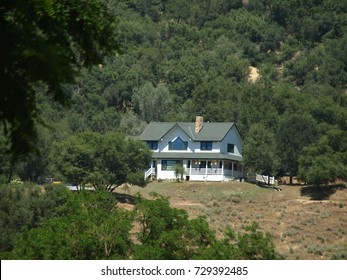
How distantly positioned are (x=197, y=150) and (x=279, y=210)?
17.8 metres

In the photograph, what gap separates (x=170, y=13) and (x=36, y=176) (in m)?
121

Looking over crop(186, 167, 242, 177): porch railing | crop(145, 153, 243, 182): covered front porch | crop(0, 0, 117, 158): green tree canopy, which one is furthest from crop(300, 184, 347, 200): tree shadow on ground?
crop(0, 0, 117, 158): green tree canopy

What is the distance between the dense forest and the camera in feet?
24.5

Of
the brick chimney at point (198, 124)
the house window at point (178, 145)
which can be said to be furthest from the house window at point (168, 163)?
the brick chimney at point (198, 124)

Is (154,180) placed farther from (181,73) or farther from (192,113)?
(181,73)

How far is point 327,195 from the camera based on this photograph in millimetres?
78688

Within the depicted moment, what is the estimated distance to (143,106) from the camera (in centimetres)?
12775

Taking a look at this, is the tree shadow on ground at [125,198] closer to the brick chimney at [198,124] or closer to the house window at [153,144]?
the house window at [153,144]

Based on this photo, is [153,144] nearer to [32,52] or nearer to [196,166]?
[196,166]

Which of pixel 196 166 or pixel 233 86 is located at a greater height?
pixel 233 86

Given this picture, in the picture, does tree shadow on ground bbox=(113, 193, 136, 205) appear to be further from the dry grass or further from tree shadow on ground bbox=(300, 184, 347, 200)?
tree shadow on ground bbox=(300, 184, 347, 200)

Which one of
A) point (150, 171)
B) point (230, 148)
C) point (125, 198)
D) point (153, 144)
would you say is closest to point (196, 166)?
point (150, 171)

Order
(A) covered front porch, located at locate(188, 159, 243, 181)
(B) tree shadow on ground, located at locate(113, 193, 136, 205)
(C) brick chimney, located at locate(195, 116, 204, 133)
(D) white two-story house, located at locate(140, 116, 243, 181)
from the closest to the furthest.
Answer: (B) tree shadow on ground, located at locate(113, 193, 136, 205), (A) covered front porch, located at locate(188, 159, 243, 181), (D) white two-story house, located at locate(140, 116, 243, 181), (C) brick chimney, located at locate(195, 116, 204, 133)

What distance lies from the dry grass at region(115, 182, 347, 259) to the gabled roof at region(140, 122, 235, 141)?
23.8ft
